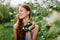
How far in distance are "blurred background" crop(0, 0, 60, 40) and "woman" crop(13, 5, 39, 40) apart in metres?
0.04

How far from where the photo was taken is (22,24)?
249 cm

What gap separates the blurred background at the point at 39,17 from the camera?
8.14ft

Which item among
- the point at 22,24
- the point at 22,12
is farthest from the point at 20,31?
the point at 22,12

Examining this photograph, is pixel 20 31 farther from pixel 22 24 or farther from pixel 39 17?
pixel 39 17

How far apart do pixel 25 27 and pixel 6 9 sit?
23 centimetres

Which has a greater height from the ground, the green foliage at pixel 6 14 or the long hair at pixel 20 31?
the green foliage at pixel 6 14

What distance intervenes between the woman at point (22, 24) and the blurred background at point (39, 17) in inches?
Result: 1.4

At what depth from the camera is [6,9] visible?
99.1 inches

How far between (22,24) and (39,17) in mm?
162

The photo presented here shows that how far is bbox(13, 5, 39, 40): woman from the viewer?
2.48m

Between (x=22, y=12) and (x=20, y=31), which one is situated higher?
(x=22, y=12)

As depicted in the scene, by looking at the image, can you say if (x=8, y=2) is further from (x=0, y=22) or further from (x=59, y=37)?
(x=59, y=37)

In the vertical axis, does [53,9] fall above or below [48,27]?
above

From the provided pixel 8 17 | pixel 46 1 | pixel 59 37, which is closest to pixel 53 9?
pixel 46 1
